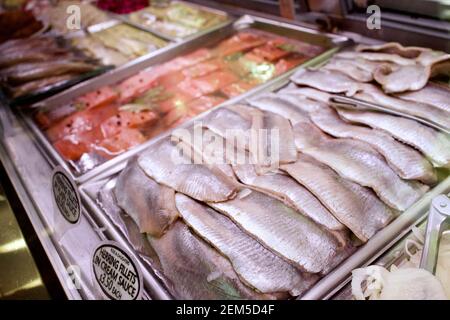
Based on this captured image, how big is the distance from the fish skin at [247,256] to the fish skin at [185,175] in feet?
0.33

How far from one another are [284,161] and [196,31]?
302cm

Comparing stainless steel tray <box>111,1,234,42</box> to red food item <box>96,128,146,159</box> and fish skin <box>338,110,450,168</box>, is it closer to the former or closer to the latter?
red food item <box>96,128,146,159</box>

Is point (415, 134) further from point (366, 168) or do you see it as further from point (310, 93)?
point (310, 93)

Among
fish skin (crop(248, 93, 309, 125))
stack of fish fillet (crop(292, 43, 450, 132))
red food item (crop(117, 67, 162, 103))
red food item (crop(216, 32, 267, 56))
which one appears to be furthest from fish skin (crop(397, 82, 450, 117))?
red food item (crop(117, 67, 162, 103))

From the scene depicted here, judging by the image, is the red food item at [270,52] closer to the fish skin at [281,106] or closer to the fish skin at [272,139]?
the fish skin at [281,106]

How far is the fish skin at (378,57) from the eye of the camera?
9.19ft

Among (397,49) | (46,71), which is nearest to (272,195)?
(397,49)

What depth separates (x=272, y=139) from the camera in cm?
229

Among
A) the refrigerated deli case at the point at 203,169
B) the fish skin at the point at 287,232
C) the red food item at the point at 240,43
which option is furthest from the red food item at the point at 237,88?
the fish skin at the point at 287,232

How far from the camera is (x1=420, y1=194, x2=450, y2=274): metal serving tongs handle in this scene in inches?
59.0

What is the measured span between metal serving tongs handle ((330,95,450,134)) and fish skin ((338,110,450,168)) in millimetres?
29

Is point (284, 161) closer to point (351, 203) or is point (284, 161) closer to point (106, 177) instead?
point (351, 203)
